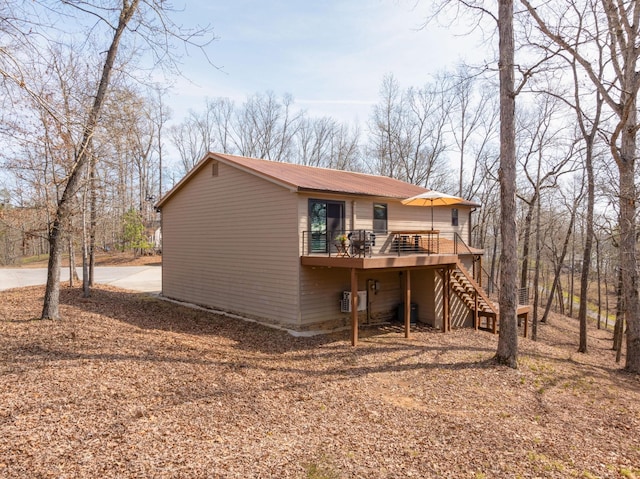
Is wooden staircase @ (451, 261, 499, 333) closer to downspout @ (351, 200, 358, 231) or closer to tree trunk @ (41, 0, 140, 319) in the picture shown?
downspout @ (351, 200, 358, 231)

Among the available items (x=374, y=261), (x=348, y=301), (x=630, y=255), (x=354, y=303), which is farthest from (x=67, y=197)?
(x=630, y=255)

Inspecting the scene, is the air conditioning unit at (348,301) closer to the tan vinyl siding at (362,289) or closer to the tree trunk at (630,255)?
the tan vinyl siding at (362,289)

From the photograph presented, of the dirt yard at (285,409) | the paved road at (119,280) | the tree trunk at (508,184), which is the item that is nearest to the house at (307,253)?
the dirt yard at (285,409)

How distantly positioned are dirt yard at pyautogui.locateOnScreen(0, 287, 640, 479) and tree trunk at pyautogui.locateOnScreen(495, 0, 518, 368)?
94cm

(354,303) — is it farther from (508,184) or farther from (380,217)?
(508,184)

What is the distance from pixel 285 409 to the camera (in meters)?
5.74

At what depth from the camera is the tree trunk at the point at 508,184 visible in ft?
27.7

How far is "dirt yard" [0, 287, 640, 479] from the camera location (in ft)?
13.6

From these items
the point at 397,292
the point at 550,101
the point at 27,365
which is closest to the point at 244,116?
the point at 550,101

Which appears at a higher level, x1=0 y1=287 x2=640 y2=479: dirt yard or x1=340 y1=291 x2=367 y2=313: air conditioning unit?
x1=340 y1=291 x2=367 y2=313: air conditioning unit

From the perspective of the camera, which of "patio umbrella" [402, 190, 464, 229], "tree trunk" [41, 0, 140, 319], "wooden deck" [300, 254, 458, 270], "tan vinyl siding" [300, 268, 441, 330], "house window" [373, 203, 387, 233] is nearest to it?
"tree trunk" [41, 0, 140, 319]

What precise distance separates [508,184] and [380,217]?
5145 mm

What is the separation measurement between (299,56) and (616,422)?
14.4m

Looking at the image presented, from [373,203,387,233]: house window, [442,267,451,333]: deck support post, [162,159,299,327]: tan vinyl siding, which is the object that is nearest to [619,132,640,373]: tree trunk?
[442,267,451,333]: deck support post
